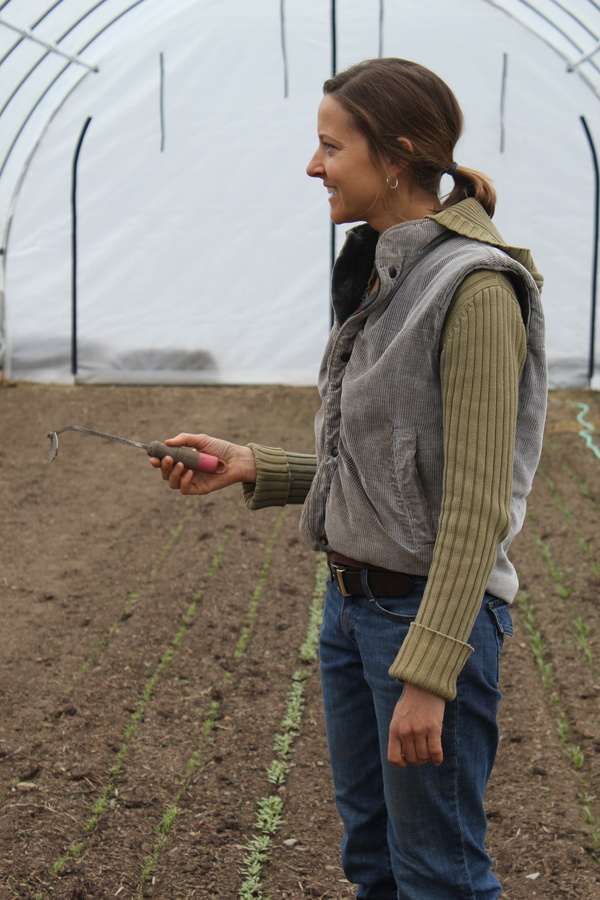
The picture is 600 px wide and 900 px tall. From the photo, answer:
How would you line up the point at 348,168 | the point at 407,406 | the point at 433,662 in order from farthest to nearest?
the point at 348,168, the point at 407,406, the point at 433,662

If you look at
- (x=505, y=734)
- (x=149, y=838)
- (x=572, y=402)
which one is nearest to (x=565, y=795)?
(x=505, y=734)

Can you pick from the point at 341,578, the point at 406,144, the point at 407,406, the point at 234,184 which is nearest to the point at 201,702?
the point at 341,578

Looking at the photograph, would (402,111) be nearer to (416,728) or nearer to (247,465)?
(247,465)

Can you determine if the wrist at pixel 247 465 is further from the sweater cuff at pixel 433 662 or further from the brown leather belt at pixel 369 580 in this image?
the sweater cuff at pixel 433 662

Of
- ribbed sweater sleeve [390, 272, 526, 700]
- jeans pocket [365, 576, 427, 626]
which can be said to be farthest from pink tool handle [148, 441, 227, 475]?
ribbed sweater sleeve [390, 272, 526, 700]

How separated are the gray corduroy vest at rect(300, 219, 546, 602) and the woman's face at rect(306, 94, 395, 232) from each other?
108 mm

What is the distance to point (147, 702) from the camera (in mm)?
3572

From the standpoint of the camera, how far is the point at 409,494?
1.58 metres

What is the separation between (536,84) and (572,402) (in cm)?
302

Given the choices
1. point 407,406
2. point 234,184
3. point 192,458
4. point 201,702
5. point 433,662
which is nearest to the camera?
point 433,662

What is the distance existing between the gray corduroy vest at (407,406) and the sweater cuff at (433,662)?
6.0 inches

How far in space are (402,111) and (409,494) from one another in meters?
0.63

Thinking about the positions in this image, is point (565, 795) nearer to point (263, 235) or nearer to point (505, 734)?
point (505, 734)

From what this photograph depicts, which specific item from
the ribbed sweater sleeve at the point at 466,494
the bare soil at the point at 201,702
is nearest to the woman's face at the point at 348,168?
the ribbed sweater sleeve at the point at 466,494
